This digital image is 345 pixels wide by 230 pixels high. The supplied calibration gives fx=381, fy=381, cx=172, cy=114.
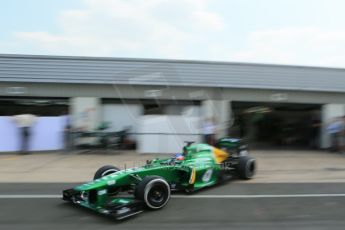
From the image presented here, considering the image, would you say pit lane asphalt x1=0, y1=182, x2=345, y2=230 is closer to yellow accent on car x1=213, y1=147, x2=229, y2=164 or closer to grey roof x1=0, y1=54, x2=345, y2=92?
yellow accent on car x1=213, y1=147, x2=229, y2=164

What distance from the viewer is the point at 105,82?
1588 centimetres

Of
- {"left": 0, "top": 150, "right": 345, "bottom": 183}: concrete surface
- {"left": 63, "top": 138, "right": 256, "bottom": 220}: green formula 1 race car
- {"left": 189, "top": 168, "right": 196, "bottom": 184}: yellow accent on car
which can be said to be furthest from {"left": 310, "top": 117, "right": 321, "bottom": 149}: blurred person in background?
{"left": 189, "top": 168, "right": 196, "bottom": 184}: yellow accent on car

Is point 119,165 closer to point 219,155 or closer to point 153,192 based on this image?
point 219,155

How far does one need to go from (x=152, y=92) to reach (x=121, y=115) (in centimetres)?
181

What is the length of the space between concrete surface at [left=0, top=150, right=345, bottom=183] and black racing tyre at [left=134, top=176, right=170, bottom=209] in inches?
133

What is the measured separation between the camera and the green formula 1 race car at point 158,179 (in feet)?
21.2

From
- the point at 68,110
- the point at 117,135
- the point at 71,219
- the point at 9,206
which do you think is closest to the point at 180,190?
the point at 71,219

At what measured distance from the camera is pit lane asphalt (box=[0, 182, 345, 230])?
586cm

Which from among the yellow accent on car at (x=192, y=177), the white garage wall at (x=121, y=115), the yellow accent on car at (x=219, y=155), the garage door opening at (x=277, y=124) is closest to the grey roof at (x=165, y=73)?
the white garage wall at (x=121, y=115)

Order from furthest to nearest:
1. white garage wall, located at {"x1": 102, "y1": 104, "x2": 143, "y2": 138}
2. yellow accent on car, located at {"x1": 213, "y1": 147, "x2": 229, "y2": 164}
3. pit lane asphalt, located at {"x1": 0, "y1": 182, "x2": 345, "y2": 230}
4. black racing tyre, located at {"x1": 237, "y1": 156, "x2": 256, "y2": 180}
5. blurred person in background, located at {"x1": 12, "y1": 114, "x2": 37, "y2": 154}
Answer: white garage wall, located at {"x1": 102, "y1": 104, "x2": 143, "y2": 138}, blurred person in background, located at {"x1": 12, "y1": 114, "x2": 37, "y2": 154}, black racing tyre, located at {"x1": 237, "y1": 156, "x2": 256, "y2": 180}, yellow accent on car, located at {"x1": 213, "y1": 147, "x2": 229, "y2": 164}, pit lane asphalt, located at {"x1": 0, "y1": 182, "x2": 345, "y2": 230}

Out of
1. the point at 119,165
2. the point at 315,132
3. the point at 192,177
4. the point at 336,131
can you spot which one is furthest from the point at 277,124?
the point at 192,177

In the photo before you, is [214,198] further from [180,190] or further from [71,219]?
[71,219]

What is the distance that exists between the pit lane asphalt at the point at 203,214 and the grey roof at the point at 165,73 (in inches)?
338

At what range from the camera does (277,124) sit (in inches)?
794
